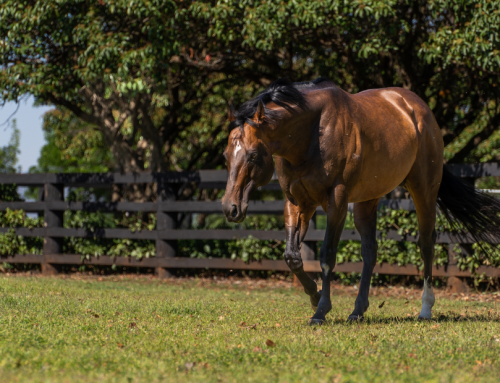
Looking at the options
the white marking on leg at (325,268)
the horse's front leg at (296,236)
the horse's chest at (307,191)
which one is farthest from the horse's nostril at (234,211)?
the white marking on leg at (325,268)

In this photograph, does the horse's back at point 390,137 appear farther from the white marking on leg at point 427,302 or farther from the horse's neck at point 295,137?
the white marking on leg at point 427,302

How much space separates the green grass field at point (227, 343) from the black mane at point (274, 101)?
1719mm

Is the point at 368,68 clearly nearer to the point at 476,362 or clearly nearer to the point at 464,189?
the point at 464,189

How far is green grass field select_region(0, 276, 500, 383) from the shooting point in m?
3.31

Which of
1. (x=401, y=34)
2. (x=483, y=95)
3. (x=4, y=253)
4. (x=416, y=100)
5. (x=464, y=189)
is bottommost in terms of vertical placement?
(x=4, y=253)

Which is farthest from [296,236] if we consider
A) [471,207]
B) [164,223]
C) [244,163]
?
[164,223]

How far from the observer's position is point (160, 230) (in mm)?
10891

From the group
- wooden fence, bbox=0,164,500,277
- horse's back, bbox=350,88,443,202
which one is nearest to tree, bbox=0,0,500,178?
wooden fence, bbox=0,164,500,277

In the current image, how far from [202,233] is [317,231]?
2091mm

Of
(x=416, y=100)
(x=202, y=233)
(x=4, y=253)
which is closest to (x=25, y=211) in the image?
(x=4, y=253)

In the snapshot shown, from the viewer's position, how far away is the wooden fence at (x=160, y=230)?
32.3 feet

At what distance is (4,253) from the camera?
1173 centimetres

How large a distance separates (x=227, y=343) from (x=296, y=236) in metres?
1.53

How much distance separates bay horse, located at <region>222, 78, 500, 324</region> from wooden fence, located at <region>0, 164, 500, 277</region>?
318cm
